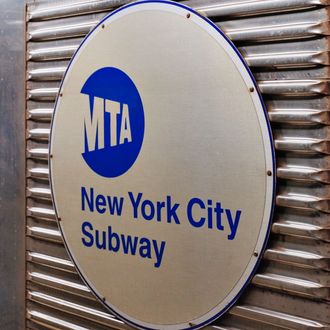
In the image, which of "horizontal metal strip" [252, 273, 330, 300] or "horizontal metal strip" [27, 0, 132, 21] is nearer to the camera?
"horizontal metal strip" [252, 273, 330, 300]

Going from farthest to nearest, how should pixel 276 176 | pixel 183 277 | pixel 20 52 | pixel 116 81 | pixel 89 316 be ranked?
1. pixel 20 52
2. pixel 89 316
3. pixel 116 81
4. pixel 183 277
5. pixel 276 176

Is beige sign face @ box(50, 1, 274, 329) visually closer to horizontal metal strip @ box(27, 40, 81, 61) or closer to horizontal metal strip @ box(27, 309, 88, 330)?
horizontal metal strip @ box(27, 40, 81, 61)

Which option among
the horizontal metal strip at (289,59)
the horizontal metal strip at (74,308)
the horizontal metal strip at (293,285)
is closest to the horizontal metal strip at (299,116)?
the horizontal metal strip at (289,59)

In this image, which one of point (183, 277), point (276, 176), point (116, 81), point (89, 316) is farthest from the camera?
point (89, 316)

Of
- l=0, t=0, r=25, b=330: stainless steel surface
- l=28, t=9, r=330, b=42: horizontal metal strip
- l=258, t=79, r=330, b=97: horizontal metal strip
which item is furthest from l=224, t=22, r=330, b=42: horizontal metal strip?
l=0, t=0, r=25, b=330: stainless steel surface

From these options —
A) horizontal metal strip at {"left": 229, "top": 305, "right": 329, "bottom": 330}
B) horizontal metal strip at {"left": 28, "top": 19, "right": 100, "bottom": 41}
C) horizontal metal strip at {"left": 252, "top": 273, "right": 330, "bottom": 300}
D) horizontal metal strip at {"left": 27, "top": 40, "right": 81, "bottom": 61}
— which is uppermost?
horizontal metal strip at {"left": 28, "top": 19, "right": 100, "bottom": 41}

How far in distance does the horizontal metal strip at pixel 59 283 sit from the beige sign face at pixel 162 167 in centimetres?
7

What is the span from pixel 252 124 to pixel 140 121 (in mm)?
387

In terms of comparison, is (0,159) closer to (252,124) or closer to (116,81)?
(116,81)

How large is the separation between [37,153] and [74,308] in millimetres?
590

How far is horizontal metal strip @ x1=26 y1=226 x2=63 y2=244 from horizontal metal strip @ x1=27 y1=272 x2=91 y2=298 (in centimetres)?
15

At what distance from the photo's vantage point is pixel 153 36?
64.6 inches

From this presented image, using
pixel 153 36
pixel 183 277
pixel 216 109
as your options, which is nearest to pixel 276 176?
pixel 216 109

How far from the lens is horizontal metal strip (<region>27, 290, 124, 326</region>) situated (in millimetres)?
1833
